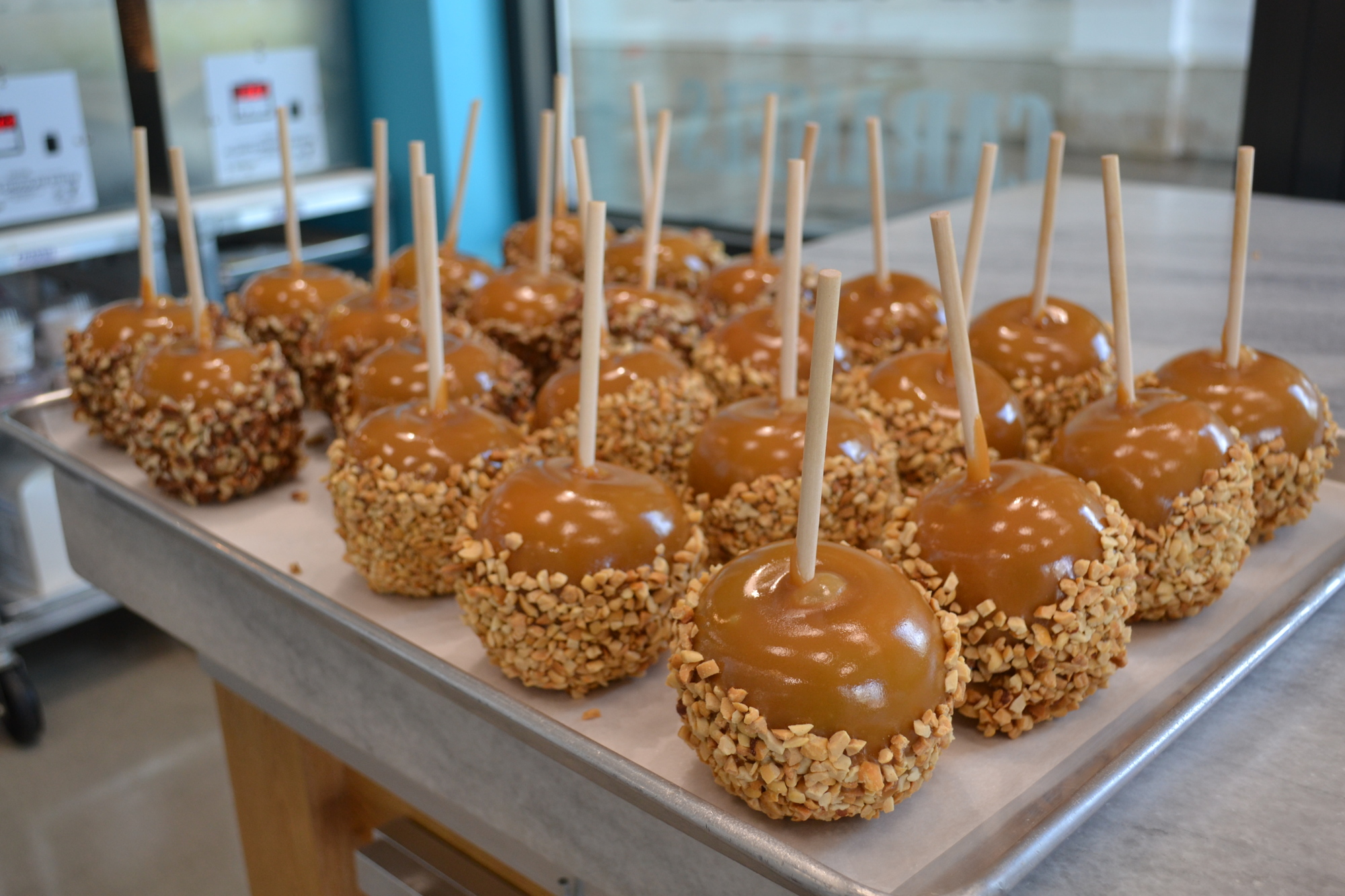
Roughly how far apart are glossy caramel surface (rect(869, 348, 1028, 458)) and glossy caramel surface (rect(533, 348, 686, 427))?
0.17 metres

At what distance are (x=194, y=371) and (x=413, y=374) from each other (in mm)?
193

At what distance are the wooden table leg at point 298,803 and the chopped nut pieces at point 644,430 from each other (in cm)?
37

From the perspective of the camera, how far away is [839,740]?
2.03ft

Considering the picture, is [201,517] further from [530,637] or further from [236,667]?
[530,637]

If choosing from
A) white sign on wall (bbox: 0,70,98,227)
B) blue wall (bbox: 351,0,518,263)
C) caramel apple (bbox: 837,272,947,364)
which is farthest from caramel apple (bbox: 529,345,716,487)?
blue wall (bbox: 351,0,518,263)

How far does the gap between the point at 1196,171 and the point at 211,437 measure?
79.7 inches

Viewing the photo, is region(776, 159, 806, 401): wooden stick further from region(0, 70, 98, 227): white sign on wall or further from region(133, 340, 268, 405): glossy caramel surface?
region(0, 70, 98, 227): white sign on wall

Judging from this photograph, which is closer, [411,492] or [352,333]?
[411,492]

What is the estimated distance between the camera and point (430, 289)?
0.89 metres

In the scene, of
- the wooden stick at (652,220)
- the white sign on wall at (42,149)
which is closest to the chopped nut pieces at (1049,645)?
the wooden stick at (652,220)

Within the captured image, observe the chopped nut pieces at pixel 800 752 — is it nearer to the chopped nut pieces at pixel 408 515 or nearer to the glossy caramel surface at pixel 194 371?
the chopped nut pieces at pixel 408 515

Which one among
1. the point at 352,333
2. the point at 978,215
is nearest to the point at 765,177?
the point at 978,215

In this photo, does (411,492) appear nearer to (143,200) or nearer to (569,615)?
(569,615)

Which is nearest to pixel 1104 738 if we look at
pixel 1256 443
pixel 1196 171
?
pixel 1256 443
